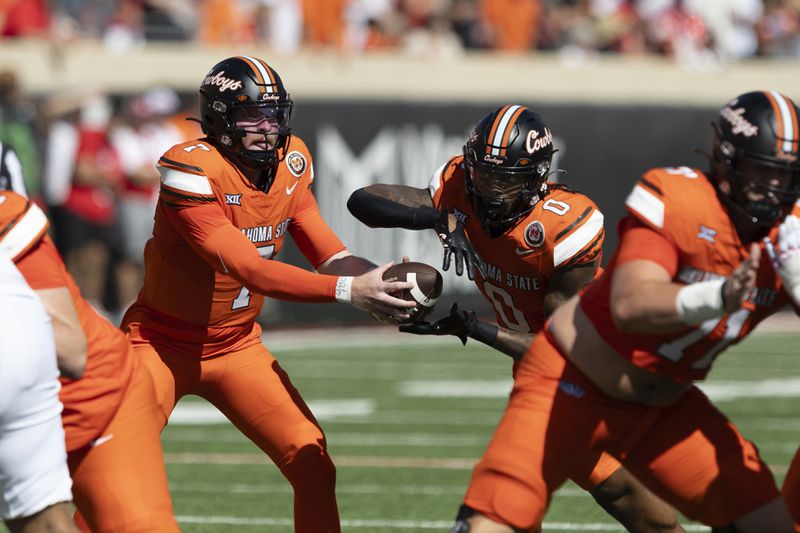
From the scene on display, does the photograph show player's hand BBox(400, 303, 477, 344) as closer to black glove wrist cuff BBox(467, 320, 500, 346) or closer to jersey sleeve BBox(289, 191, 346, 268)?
black glove wrist cuff BBox(467, 320, 500, 346)

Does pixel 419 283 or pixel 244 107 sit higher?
pixel 244 107

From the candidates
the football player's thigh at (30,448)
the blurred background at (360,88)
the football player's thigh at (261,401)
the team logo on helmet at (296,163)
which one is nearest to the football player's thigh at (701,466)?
the football player's thigh at (261,401)

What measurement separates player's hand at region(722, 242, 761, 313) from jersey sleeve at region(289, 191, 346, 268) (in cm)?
205

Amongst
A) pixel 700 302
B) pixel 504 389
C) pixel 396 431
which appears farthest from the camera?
pixel 504 389

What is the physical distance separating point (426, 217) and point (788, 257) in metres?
1.72

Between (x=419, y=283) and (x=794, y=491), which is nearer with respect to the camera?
(x=794, y=491)

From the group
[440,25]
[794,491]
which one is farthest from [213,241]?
[440,25]

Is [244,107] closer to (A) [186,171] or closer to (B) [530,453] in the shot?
(A) [186,171]

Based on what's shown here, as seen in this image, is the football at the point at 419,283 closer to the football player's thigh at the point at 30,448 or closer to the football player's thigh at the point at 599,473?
the football player's thigh at the point at 599,473

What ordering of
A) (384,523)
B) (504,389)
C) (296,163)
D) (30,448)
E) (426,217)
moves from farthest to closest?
(504,389) < (384,523) < (296,163) < (426,217) < (30,448)

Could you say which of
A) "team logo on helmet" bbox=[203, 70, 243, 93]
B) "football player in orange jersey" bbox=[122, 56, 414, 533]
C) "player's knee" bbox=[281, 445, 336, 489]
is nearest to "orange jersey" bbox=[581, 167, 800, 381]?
"football player in orange jersey" bbox=[122, 56, 414, 533]

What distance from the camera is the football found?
4.92 metres

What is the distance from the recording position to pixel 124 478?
4023mm

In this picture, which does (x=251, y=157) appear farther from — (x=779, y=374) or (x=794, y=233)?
(x=779, y=374)
